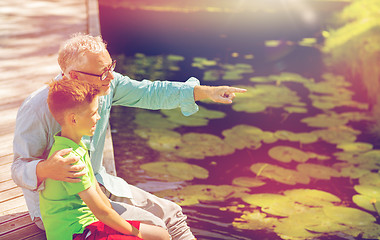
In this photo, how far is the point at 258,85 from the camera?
17.7ft

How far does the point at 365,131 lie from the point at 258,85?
137cm

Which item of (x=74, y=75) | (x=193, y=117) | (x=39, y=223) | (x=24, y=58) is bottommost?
(x=39, y=223)

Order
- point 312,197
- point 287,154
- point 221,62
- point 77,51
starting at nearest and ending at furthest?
point 77,51
point 312,197
point 287,154
point 221,62

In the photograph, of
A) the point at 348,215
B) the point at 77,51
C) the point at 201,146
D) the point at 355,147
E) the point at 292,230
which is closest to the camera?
the point at 77,51

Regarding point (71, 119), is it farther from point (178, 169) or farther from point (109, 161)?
point (178, 169)

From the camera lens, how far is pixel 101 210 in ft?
5.21

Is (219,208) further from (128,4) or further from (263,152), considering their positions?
(128,4)

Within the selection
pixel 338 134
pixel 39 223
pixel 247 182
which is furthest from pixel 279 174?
pixel 39 223

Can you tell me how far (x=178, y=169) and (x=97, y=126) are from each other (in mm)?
1548

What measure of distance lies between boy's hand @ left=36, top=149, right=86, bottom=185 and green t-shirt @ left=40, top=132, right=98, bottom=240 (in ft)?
0.11

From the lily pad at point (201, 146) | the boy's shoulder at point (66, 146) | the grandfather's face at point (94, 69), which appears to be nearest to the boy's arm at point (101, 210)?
the boy's shoulder at point (66, 146)

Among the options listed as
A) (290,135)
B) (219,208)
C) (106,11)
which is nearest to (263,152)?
(290,135)

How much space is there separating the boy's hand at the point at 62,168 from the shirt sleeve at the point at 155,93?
57 centimetres

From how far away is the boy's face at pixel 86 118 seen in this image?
1557 millimetres
